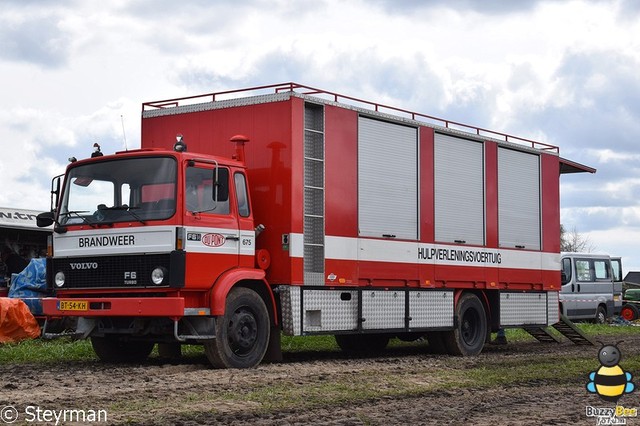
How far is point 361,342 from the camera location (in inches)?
752

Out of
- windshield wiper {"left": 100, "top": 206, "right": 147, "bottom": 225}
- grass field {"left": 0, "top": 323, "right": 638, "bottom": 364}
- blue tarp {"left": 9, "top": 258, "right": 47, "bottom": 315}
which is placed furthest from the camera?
blue tarp {"left": 9, "top": 258, "right": 47, "bottom": 315}

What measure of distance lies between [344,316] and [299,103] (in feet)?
10.8

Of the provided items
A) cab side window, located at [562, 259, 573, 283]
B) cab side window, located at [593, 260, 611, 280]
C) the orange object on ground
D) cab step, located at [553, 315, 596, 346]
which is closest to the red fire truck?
cab step, located at [553, 315, 596, 346]

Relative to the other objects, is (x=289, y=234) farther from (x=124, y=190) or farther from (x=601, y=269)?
(x=601, y=269)

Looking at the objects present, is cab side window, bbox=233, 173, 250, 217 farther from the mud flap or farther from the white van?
the white van

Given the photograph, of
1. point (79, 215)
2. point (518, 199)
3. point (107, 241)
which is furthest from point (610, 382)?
point (518, 199)

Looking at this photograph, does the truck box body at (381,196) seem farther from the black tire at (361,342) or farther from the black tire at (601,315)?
the black tire at (601,315)

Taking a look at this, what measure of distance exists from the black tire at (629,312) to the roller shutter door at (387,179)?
21.8 meters

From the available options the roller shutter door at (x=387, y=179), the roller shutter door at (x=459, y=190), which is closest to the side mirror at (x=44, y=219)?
the roller shutter door at (x=387, y=179)

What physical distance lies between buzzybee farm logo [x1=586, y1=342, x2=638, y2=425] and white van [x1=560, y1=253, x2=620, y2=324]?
19.3 m

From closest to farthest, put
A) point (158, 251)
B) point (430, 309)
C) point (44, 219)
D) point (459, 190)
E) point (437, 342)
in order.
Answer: point (158, 251)
point (44, 219)
point (430, 309)
point (437, 342)
point (459, 190)

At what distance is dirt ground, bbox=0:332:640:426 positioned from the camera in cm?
939

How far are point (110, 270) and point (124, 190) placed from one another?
1.07 meters

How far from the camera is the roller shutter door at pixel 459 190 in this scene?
1773cm
